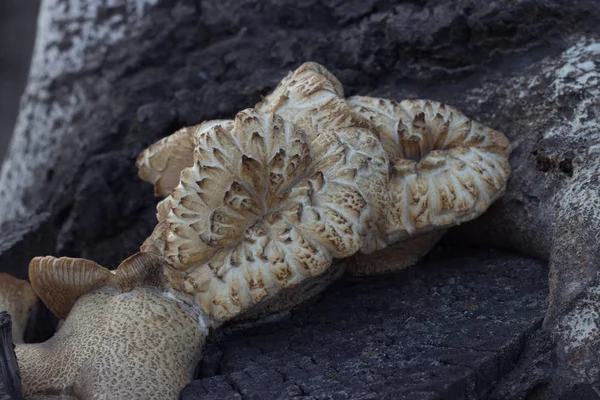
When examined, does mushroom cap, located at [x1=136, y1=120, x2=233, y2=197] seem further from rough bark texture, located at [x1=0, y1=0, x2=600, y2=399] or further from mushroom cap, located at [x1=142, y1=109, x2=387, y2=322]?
rough bark texture, located at [x1=0, y1=0, x2=600, y2=399]

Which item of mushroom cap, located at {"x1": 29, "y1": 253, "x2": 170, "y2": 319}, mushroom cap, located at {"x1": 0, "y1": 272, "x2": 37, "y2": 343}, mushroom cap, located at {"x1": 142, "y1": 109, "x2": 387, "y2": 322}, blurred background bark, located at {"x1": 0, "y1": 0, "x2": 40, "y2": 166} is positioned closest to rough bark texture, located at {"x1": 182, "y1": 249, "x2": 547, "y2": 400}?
mushroom cap, located at {"x1": 142, "y1": 109, "x2": 387, "y2": 322}

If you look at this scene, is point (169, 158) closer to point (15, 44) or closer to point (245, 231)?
point (245, 231)

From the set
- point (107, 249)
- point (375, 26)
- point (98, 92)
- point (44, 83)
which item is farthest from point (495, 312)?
point (44, 83)

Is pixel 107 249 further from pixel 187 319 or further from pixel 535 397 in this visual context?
pixel 535 397

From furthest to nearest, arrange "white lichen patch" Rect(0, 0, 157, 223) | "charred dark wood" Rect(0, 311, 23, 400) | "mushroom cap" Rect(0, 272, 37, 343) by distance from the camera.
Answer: "white lichen patch" Rect(0, 0, 157, 223) < "mushroom cap" Rect(0, 272, 37, 343) < "charred dark wood" Rect(0, 311, 23, 400)

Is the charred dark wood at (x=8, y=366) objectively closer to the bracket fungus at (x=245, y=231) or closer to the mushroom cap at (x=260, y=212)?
the bracket fungus at (x=245, y=231)
